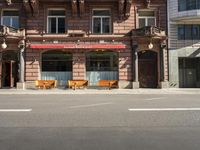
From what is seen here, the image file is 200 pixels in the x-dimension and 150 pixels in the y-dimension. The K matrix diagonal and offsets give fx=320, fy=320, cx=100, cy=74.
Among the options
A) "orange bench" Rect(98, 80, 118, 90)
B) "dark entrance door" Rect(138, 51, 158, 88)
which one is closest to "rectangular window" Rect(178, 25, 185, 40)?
"dark entrance door" Rect(138, 51, 158, 88)

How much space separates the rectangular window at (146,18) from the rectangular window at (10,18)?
10535mm

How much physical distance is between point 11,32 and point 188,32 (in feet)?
49.4

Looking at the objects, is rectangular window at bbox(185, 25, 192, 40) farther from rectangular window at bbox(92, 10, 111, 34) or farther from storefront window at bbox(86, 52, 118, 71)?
rectangular window at bbox(92, 10, 111, 34)

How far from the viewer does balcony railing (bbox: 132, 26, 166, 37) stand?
2602cm

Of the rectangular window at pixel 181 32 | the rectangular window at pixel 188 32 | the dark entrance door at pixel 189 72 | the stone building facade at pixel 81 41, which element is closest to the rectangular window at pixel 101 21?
the stone building facade at pixel 81 41

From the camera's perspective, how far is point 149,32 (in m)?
26.0

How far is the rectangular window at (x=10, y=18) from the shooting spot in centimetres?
2714

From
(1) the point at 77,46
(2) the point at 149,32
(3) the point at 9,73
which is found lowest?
(3) the point at 9,73

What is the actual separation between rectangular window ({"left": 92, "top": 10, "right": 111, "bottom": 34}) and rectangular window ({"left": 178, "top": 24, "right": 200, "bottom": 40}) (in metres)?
6.29

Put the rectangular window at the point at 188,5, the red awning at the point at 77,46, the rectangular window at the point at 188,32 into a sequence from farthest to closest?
1. the rectangular window at the point at 188,32
2. the rectangular window at the point at 188,5
3. the red awning at the point at 77,46

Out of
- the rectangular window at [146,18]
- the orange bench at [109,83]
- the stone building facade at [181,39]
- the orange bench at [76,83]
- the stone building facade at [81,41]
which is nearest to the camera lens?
the orange bench at [76,83]

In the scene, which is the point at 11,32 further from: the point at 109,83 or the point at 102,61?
the point at 109,83

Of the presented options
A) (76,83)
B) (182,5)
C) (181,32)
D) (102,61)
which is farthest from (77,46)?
(182,5)

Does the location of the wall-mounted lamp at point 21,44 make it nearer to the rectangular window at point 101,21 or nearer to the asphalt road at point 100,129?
the rectangular window at point 101,21
